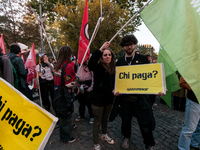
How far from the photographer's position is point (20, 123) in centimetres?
121

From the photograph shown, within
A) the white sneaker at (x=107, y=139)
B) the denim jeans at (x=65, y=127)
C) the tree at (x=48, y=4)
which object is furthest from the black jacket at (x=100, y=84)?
the tree at (x=48, y=4)

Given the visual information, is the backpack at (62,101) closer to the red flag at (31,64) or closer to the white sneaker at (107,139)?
the white sneaker at (107,139)

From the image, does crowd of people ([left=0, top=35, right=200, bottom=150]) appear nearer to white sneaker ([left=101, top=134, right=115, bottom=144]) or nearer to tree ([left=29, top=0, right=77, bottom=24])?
white sneaker ([left=101, top=134, right=115, bottom=144])

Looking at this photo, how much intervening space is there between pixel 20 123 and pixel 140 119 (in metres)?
1.84

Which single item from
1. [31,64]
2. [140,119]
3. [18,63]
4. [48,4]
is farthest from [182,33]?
[48,4]

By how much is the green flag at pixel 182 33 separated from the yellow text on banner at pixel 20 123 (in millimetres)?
1581

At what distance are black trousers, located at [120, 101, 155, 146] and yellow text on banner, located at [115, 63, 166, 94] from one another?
333 millimetres

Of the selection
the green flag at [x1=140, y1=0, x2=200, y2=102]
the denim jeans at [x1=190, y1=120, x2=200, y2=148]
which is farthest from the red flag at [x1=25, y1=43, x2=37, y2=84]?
the denim jeans at [x1=190, y1=120, x2=200, y2=148]

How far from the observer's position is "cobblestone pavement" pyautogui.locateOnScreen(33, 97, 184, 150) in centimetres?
249

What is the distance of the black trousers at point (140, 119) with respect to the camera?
212 centimetres

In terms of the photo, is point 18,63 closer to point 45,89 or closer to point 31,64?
point 31,64

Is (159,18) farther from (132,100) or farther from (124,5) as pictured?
(124,5)

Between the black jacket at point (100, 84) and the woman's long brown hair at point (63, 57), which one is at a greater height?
the woman's long brown hair at point (63, 57)

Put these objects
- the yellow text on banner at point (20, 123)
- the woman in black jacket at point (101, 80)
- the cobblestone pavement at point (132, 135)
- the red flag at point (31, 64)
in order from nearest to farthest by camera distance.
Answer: the yellow text on banner at point (20, 123), the woman in black jacket at point (101, 80), the cobblestone pavement at point (132, 135), the red flag at point (31, 64)
